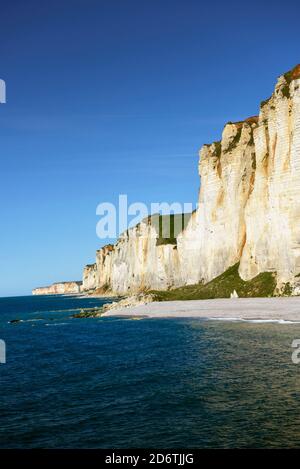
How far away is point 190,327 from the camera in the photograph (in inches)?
1967

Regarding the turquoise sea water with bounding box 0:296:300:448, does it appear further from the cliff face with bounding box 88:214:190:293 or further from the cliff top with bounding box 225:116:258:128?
the cliff face with bounding box 88:214:190:293

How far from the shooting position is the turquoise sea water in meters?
18.1

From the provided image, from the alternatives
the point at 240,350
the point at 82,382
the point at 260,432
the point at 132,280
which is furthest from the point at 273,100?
the point at 132,280

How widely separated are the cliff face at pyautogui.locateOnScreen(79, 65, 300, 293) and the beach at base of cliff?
207 inches

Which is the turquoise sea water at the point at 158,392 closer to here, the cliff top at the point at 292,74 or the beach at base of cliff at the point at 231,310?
the beach at base of cliff at the point at 231,310

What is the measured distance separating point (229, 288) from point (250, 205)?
13670 mm

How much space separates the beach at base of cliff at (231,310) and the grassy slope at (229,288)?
2709 mm

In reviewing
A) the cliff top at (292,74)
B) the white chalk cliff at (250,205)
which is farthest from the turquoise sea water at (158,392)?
the cliff top at (292,74)

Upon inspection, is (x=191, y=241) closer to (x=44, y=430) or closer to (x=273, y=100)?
(x=273, y=100)

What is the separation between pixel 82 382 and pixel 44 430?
8.28m

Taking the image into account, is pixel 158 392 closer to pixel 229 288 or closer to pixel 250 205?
pixel 229 288

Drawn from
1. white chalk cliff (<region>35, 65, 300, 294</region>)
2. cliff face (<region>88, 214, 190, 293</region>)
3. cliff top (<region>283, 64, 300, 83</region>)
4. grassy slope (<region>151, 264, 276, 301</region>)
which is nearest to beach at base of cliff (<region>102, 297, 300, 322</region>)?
grassy slope (<region>151, 264, 276, 301</region>)

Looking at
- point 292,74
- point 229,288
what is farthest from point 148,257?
point 292,74

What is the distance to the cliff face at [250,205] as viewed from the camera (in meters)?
64.8
